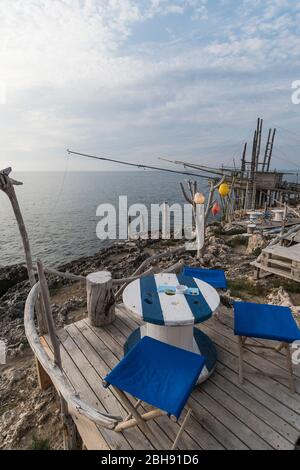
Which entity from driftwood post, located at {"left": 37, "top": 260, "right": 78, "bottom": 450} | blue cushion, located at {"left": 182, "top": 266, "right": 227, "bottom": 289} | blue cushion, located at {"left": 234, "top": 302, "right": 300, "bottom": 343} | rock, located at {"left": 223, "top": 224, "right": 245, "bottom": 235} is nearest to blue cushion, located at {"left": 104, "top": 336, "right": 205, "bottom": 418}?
driftwood post, located at {"left": 37, "top": 260, "right": 78, "bottom": 450}

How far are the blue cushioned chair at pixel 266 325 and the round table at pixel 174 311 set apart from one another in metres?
0.38

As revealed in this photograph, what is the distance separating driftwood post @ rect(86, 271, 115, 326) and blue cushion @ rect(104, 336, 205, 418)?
1479mm

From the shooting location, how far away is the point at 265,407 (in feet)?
8.65

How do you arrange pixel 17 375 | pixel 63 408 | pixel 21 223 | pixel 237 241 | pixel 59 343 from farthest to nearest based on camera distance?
pixel 237 241, pixel 17 375, pixel 21 223, pixel 59 343, pixel 63 408

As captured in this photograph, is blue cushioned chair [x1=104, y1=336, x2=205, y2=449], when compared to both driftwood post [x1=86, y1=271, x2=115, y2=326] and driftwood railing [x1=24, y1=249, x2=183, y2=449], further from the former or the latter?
driftwood post [x1=86, y1=271, x2=115, y2=326]

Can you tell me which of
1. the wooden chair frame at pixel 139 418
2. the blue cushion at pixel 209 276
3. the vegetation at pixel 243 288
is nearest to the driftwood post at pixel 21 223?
the wooden chair frame at pixel 139 418

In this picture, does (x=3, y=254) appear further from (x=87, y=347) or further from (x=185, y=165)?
(x=87, y=347)

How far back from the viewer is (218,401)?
8.86ft

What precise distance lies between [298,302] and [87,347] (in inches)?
203

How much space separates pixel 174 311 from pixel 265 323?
45.1 inches

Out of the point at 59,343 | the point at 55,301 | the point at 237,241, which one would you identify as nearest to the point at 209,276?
the point at 59,343

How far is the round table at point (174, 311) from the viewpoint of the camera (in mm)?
2656

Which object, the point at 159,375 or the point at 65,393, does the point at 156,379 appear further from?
the point at 65,393
